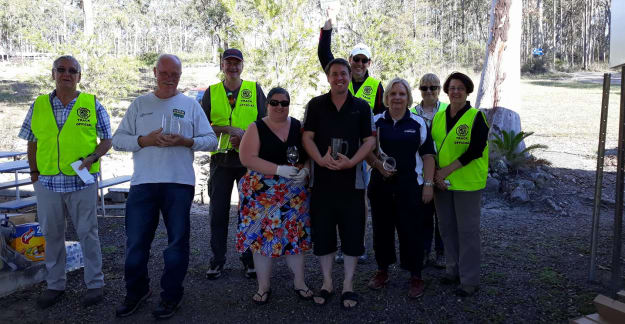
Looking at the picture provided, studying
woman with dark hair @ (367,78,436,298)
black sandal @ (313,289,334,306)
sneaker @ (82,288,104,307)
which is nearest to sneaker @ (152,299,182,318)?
sneaker @ (82,288,104,307)

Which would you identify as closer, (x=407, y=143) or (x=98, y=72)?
(x=407, y=143)

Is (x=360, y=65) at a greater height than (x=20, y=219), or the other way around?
(x=360, y=65)

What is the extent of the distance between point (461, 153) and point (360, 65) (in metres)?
1.32

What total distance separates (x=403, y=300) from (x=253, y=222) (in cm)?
140

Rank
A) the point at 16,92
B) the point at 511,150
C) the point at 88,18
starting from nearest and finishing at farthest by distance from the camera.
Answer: the point at 511,150, the point at 88,18, the point at 16,92

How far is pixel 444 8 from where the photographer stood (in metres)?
54.1

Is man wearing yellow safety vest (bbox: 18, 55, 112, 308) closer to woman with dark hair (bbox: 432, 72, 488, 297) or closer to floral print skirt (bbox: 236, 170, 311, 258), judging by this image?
floral print skirt (bbox: 236, 170, 311, 258)

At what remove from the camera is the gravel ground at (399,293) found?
357 centimetres

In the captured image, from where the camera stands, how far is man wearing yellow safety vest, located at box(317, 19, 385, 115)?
173 inches

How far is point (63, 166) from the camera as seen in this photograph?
143 inches

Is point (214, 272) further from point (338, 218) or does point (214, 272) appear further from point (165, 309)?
point (338, 218)

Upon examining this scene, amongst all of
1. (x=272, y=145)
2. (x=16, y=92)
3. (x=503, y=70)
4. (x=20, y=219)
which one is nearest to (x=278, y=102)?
(x=272, y=145)

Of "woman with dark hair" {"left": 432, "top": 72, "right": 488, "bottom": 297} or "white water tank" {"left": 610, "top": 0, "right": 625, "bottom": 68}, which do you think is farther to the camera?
"woman with dark hair" {"left": 432, "top": 72, "right": 488, "bottom": 297}

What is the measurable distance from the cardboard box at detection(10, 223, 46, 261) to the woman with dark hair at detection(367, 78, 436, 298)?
3057mm
